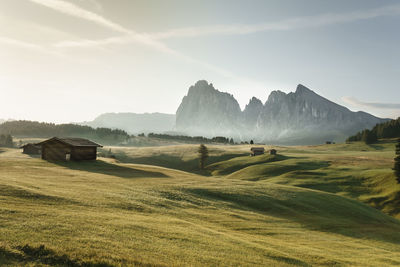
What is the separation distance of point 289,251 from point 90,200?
16.0 metres

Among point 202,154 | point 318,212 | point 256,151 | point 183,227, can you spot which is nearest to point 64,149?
point 183,227

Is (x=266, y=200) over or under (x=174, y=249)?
under

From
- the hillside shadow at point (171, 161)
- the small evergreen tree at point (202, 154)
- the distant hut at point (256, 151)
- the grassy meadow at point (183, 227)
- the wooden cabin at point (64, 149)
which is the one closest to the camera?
the grassy meadow at point (183, 227)

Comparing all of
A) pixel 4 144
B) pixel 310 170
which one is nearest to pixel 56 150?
pixel 310 170

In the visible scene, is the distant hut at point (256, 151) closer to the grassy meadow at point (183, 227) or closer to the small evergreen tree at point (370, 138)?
the grassy meadow at point (183, 227)

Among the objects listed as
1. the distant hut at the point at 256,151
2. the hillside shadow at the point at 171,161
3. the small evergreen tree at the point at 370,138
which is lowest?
the hillside shadow at the point at 171,161

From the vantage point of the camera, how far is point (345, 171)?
3558 inches

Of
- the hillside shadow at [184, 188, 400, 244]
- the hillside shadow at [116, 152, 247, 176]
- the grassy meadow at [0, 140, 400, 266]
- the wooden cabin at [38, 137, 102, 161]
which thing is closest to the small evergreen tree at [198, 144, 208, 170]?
the hillside shadow at [116, 152, 247, 176]

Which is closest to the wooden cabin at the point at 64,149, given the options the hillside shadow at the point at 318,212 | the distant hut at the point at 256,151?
the hillside shadow at the point at 318,212

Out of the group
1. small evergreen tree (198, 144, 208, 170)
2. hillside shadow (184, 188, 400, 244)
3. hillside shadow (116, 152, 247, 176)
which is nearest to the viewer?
hillside shadow (184, 188, 400, 244)

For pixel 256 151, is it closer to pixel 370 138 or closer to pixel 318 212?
pixel 318 212

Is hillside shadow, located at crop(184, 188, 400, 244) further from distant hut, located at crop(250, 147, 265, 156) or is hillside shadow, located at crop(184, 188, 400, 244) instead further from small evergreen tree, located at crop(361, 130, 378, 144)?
small evergreen tree, located at crop(361, 130, 378, 144)

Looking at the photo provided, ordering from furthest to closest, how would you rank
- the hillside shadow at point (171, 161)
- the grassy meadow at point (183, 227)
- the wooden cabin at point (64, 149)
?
the hillside shadow at point (171, 161), the wooden cabin at point (64, 149), the grassy meadow at point (183, 227)

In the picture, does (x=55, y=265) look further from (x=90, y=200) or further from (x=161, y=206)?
(x=161, y=206)
